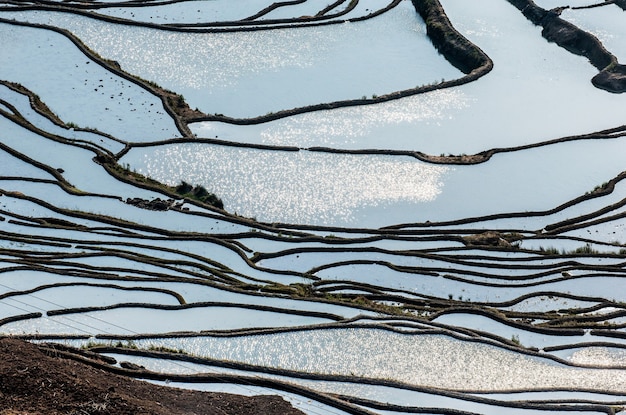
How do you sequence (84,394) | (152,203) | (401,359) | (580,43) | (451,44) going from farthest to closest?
(580,43), (451,44), (152,203), (401,359), (84,394)

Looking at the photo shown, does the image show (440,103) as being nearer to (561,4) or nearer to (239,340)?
(561,4)

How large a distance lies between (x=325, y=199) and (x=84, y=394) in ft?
43.3

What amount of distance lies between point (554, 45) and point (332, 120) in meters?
10.9

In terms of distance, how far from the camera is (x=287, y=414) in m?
19.0

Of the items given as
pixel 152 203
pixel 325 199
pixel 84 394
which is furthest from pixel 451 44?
pixel 84 394

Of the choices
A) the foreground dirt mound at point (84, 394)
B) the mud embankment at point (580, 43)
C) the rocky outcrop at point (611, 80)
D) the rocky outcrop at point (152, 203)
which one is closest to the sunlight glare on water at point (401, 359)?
the foreground dirt mound at point (84, 394)

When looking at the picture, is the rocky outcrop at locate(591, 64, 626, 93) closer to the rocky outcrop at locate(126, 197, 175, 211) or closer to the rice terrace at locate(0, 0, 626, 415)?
the rice terrace at locate(0, 0, 626, 415)

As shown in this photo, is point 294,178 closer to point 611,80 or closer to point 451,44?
point 451,44

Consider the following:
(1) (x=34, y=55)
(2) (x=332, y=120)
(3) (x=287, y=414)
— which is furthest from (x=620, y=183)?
(1) (x=34, y=55)

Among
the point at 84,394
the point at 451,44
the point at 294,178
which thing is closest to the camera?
the point at 84,394

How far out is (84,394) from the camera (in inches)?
699

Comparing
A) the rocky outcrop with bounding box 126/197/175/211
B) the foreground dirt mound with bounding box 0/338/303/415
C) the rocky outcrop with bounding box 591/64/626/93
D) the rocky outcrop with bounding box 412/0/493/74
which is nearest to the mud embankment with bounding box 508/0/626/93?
the rocky outcrop with bounding box 591/64/626/93

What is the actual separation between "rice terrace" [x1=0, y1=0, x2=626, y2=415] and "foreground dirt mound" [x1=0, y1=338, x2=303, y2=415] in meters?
0.18

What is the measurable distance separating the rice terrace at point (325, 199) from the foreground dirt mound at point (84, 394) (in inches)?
7.2
